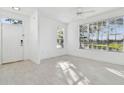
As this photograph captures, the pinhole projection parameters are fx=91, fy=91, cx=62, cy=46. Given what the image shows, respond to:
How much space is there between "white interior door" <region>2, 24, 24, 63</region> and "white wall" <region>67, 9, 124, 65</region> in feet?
11.7

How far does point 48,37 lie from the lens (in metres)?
5.89

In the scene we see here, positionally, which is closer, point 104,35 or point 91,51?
point 104,35

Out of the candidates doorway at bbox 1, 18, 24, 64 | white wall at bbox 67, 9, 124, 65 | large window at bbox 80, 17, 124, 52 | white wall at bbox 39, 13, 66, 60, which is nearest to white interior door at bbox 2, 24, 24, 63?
doorway at bbox 1, 18, 24, 64

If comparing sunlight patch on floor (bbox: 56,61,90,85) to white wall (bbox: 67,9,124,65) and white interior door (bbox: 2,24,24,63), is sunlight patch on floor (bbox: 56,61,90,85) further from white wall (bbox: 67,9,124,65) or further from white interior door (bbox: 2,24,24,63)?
white interior door (bbox: 2,24,24,63)

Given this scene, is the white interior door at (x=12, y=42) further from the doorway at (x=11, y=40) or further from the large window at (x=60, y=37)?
the large window at (x=60, y=37)

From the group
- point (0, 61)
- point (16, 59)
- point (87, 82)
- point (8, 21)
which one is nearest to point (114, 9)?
point (87, 82)

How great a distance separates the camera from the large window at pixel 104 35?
4.55 metres

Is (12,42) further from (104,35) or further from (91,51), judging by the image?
(104,35)

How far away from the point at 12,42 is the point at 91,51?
15.1ft

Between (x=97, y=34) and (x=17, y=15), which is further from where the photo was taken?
(x=97, y=34)

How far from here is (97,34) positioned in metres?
5.50

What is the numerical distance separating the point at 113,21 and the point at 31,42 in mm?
4604

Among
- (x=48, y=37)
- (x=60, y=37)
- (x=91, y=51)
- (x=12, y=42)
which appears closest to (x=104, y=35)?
(x=91, y=51)

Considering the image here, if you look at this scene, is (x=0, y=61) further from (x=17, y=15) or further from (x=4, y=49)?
(x=17, y=15)
